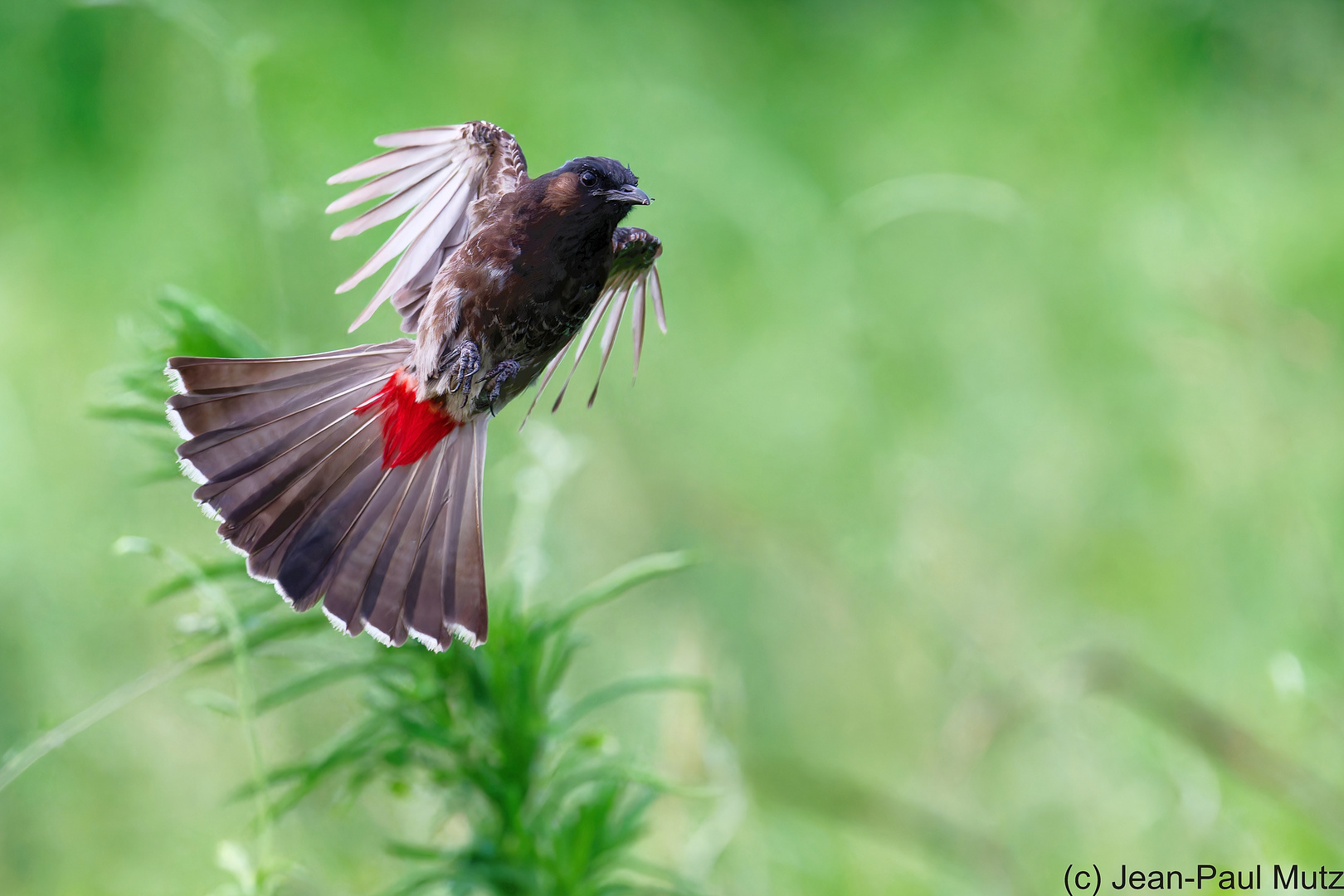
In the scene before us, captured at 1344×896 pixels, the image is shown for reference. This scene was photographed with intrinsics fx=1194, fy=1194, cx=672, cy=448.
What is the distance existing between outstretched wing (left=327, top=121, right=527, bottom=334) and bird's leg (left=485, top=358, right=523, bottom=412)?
0.79ft

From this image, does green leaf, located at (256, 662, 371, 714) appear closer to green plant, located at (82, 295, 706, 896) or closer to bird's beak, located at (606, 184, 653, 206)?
green plant, located at (82, 295, 706, 896)

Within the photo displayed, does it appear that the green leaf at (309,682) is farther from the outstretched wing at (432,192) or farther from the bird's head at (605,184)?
the bird's head at (605,184)

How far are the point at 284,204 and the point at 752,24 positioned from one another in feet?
18.2

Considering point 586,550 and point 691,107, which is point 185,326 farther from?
point 691,107

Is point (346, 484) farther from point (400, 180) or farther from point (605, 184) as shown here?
point (605, 184)

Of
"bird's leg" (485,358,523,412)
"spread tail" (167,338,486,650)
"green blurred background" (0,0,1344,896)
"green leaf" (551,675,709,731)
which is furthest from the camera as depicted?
"green blurred background" (0,0,1344,896)

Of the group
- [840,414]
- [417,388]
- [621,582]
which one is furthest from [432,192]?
[840,414]

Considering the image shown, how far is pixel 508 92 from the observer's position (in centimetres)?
596

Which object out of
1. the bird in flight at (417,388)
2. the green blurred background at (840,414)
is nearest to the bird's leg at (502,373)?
the bird in flight at (417,388)

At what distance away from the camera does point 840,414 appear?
218 inches

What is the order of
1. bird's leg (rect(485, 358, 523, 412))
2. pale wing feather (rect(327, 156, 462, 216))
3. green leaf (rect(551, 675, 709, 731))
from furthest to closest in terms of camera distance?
green leaf (rect(551, 675, 709, 731)), pale wing feather (rect(327, 156, 462, 216)), bird's leg (rect(485, 358, 523, 412))

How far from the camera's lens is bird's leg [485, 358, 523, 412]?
1791 mm

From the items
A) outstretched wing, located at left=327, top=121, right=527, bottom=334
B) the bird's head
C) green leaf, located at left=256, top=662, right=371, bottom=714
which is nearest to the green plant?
green leaf, located at left=256, top=662, right=371, bottom=714

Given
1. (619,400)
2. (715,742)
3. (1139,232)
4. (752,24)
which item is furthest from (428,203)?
(752,24)
